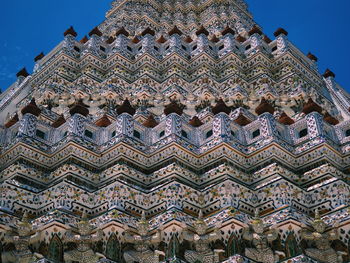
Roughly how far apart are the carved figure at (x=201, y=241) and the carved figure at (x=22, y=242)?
3.18 m

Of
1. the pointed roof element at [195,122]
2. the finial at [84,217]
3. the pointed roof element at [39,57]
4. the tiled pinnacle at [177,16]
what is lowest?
the finial at [84,217]

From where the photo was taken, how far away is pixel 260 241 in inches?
492

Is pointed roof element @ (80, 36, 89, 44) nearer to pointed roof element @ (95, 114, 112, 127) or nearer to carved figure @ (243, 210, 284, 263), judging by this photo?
pointed roof element @ (95, 114, 112, 127)

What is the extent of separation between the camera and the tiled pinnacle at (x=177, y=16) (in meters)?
32.8

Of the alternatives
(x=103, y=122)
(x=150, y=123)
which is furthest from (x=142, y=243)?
(x=103, y=122)

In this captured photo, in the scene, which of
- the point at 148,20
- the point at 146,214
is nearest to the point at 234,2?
the point at 148,20

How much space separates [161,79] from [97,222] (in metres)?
11.8

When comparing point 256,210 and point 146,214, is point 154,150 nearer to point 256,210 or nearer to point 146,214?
point 146,214

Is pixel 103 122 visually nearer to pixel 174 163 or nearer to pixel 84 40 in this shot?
pixel 174 163

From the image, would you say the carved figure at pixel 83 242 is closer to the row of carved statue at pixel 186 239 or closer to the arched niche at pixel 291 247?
the row of carved statue at pixel 186 239

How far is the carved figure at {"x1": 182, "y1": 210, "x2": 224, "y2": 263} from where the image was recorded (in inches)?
489

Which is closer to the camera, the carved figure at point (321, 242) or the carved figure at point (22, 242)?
the carved figure at point (22, 242)

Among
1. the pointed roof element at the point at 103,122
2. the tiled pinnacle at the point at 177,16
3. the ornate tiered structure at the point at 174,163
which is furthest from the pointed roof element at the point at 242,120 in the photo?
the tiled pinnacle at the point at 177,16

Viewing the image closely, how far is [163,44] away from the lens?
89.6 feet
